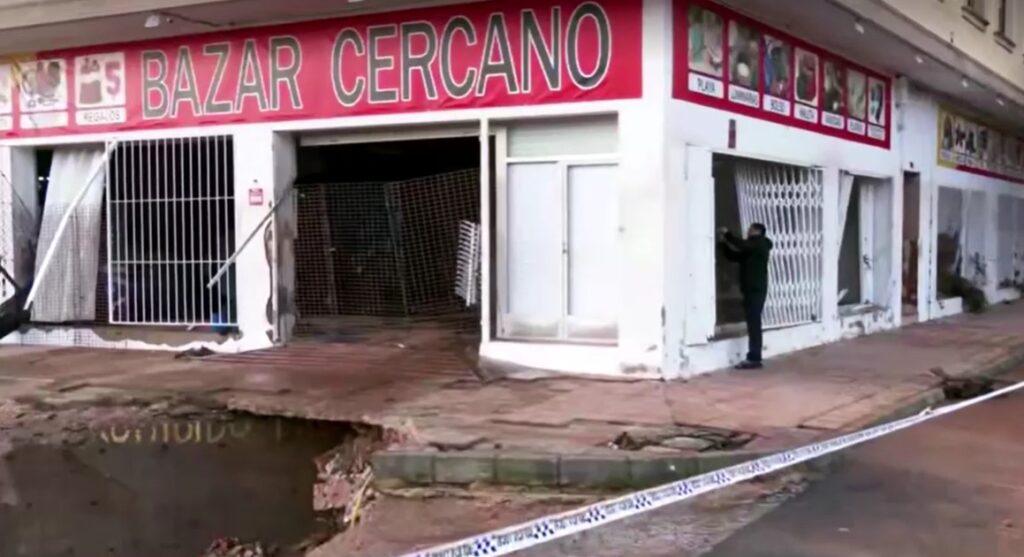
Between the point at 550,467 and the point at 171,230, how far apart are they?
8.51 m

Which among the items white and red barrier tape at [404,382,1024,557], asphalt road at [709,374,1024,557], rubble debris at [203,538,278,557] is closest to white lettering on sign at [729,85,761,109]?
asphalt road at [709,374,1024,557]

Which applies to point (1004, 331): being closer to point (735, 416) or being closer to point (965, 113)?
point (965, 113)

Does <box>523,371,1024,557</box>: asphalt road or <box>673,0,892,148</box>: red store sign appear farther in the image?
<box>673,0,892,148</box>: red store sign

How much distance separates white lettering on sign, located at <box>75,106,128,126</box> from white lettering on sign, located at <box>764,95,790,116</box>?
812 centimetres

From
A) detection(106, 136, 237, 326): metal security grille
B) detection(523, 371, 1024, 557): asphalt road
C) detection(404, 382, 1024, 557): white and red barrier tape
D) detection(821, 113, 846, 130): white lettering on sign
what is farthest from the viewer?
detection(821, 113, 846, 130): white lettering on sign

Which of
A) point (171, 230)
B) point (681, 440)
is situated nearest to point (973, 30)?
point (681, 440)

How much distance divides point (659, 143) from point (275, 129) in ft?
16.0

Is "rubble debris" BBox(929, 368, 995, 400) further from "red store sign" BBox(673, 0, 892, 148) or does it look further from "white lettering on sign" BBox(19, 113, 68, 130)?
"white lettering on sign" BBox(19, 113, 68, 130)

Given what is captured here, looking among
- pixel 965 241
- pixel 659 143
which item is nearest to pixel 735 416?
pixel 659 143

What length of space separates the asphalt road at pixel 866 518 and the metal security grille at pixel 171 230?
28.2 ft

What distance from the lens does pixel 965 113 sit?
66.6ft

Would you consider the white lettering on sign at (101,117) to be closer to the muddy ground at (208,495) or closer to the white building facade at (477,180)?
the white building facade at (477,180)

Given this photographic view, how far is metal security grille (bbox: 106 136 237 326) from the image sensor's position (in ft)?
44.6

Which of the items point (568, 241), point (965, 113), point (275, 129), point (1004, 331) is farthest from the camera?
point (965, 113)
